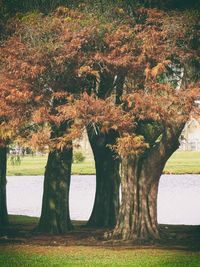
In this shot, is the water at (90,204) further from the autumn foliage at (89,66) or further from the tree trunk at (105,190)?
the autumn foliage at (89,66)

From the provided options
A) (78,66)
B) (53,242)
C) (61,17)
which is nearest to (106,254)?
(53,242)

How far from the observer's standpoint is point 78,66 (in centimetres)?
1544

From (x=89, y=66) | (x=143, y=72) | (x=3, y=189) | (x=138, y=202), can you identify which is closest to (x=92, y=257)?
(x=138, y=202)

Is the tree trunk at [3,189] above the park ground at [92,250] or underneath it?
above

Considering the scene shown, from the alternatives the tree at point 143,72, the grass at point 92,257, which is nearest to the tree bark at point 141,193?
the tree at point 143,72

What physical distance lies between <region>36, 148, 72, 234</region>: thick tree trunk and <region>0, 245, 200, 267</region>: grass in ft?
14.5

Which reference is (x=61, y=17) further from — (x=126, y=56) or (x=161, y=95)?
(x=161, y=95)

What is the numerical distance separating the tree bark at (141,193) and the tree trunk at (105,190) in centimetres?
389

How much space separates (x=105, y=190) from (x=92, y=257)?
8.08 metres

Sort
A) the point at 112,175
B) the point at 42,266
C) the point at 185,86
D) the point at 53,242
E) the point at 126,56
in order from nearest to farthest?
the point at 42,266 → the point at 126,56 → the point at 185,86 → the point at 53,242 → the point at 112,175

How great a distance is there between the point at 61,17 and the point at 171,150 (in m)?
5.31

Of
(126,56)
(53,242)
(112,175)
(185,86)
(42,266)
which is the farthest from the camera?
(112,175)

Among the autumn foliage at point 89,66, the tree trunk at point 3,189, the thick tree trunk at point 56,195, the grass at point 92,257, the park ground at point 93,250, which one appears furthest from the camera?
the tree trunk at point 3,189

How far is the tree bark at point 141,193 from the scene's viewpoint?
→ 60.3 ft
